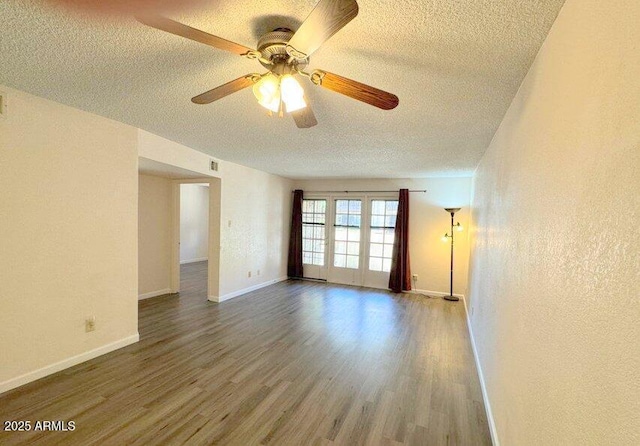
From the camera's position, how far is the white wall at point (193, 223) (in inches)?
321

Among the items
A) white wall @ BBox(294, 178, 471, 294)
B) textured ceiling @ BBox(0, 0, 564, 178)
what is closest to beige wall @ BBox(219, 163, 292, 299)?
textured ceiling @ BBox(0, 0, 564, 178)

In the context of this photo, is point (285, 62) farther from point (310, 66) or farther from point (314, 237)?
point (314, 237)

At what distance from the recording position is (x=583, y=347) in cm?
84

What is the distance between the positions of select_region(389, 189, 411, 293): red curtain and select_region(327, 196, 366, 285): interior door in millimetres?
808

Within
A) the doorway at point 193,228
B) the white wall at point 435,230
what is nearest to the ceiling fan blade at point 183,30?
the white wall at point 435,230

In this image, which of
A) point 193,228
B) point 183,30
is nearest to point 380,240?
point 183,30

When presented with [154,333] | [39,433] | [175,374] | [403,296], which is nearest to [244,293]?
[154,333]

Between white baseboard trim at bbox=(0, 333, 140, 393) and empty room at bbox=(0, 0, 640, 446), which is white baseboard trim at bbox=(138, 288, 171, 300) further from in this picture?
white baseboard trim at bbox=(0, 333, 140, 393)

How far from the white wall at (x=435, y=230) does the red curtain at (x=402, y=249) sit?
5.4 inches

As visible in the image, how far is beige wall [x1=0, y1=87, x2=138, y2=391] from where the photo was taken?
223cm

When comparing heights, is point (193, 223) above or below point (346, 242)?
above

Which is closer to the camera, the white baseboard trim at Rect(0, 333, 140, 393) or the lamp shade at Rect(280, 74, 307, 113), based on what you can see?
the lamp shade at Rect(280, 74, 307, 113)

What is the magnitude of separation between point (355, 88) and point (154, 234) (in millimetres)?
4783

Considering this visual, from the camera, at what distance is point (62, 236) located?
8.30 ft
